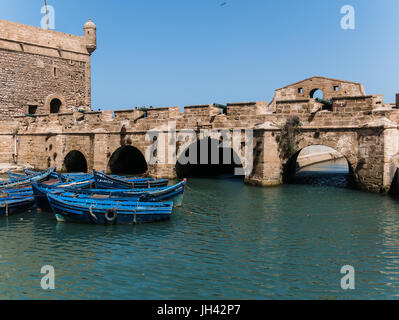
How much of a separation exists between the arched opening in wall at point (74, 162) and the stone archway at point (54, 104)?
6259mm

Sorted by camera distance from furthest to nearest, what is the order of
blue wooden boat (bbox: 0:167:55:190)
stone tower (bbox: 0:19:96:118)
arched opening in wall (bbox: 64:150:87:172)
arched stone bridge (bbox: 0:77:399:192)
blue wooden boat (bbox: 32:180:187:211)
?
stone tower (bbox: 0:19:96:118)
arched opening in wall (bbox: 64:150:87:172)
blue wooden boat (bbox: 0:167:55:190)
arched stone bridge (bbox: 0:77:399:192)
blue wooden boat (bbox: 32:180:187:211)

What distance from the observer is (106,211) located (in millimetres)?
12961

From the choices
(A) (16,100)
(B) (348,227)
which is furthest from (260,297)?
(A) (16,100)

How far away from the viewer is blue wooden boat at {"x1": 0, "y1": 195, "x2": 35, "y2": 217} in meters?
14.6

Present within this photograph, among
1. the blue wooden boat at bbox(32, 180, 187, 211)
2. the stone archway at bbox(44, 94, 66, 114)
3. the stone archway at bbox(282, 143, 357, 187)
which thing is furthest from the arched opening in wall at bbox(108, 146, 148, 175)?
the stone archway at bbox(282, 143, 357, 187)

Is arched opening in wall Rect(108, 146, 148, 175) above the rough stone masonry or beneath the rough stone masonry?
beneath

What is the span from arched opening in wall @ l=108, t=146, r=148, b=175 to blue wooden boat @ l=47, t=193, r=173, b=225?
13831 millimetres

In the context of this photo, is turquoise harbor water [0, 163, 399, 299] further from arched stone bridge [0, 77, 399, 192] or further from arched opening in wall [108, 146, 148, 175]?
arched opening in wall [108, 146, 148, 175]

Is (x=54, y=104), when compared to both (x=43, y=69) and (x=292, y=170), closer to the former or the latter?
(x=43, y=69)

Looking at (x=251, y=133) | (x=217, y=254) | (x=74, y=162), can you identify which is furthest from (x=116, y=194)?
(x=74, y=162)

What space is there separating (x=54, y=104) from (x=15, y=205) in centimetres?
2342

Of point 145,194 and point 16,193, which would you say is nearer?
point 145,194

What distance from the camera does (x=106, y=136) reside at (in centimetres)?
2716
